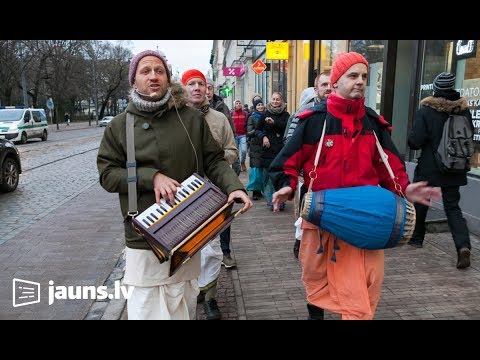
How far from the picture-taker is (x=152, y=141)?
2473mm

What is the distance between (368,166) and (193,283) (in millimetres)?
1315

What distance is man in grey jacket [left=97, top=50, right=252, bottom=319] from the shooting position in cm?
246

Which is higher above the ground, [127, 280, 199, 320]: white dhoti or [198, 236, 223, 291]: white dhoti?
[127, 280, 199, 320]: white dhoti

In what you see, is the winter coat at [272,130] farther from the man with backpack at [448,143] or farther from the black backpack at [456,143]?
the black backpack at [456,143]

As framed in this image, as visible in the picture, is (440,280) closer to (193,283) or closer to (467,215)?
(467,215)

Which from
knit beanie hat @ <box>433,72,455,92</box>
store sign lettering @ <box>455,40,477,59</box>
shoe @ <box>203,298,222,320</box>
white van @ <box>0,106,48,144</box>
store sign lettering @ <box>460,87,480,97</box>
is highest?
store sign lettering @ <box>455,40,477,59</box>

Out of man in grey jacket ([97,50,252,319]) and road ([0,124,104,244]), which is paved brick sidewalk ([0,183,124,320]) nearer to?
road ([0,124,104,244])

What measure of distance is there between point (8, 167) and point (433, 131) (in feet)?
28.4

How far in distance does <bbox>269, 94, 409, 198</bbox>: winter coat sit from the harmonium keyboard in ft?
1.91

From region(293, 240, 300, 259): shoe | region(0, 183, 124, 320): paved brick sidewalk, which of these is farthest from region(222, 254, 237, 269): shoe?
region(0, 183, 124, 320): paved brick sidewalk

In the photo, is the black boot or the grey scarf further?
the black boot

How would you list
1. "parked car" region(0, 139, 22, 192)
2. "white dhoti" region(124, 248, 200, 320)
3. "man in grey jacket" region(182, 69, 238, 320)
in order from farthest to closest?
"parked car" region(0, 139, 22, 192) → "man in grey jacket" region(182, 69, 238, 320) → "white dhoti" region(124, 248, 200, 320)

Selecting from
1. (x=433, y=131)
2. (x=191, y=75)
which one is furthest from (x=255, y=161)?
(x=191, y=75)
